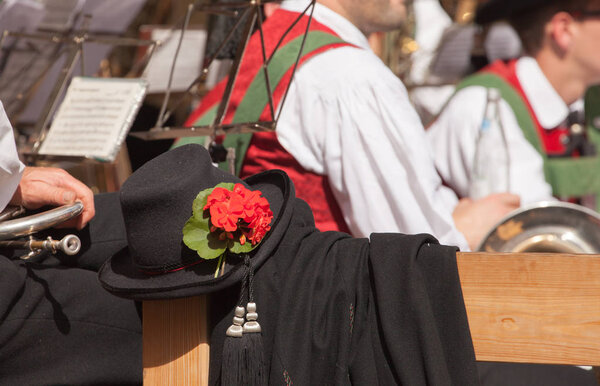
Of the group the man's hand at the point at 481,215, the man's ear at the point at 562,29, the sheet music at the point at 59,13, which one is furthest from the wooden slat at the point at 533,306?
the man's ear at the point at 562,29

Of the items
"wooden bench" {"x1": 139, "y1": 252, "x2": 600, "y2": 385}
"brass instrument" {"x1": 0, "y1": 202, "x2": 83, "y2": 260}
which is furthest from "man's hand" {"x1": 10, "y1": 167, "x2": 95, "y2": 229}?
"wooden bench" {"x1": 139, "y1": 252, "x2": 600, "y2": 385}

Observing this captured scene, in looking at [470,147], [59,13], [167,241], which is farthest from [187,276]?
[59,13]

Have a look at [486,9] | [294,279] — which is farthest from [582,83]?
[294,279]

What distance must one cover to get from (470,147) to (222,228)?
→ 1.59 m

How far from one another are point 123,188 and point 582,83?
2454 mm

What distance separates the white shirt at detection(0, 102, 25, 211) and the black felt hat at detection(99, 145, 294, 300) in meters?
0.22

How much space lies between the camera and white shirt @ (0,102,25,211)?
1.17 m

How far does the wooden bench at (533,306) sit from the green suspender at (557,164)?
1680 millimetres

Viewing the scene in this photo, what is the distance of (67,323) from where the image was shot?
1297 millimetres

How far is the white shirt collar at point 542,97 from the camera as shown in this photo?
9.14 feet

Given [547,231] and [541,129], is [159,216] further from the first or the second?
[541,129]

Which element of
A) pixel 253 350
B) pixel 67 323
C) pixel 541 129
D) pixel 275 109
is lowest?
pixel 541 129

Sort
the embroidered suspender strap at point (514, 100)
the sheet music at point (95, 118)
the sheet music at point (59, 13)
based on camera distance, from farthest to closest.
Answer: the embroidered suspender strap at point (514, 100)
the sheet music at point (59, 13)
the sheet music at point (95, 118)

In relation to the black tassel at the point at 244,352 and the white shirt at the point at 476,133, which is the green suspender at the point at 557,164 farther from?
the black tassel at the point at 244,352
